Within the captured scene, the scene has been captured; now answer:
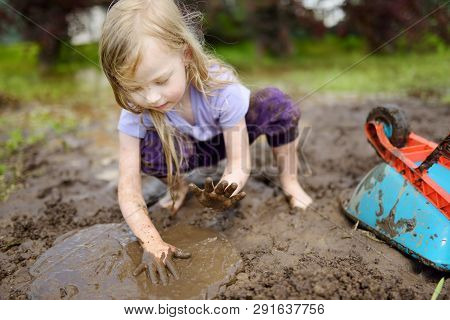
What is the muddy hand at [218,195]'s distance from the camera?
170 centimetres

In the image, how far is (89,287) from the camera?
5.50 feet

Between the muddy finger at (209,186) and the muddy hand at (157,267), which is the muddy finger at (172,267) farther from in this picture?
the muddy finger at (209,186)

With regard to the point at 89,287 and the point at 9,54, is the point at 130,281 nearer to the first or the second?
the point at 89,287

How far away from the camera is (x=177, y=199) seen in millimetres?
2414

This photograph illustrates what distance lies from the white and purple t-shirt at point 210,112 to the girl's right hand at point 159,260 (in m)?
0.56

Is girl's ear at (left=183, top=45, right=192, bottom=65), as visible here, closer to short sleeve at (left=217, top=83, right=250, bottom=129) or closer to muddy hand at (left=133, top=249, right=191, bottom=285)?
short sleeve at (left=217, top=83, right=250, bottom=129)

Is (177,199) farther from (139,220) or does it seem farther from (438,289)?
(438,289)

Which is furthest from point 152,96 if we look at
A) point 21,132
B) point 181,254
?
point 21,132

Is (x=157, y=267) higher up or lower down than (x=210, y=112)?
lower down

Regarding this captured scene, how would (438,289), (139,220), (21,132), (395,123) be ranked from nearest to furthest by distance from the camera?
1. (438,289)
2. (139,220)
3. (395,123)
4. (21,132)

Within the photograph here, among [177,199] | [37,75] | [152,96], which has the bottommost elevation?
[37,75]

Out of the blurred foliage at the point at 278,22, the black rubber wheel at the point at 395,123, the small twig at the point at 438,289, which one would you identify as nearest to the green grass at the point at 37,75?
the blurred foliage at the point at 278,22

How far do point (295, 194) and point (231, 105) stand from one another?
687 millimetres

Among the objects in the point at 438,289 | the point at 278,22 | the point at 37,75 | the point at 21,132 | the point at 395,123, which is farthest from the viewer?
the point at 278,22
